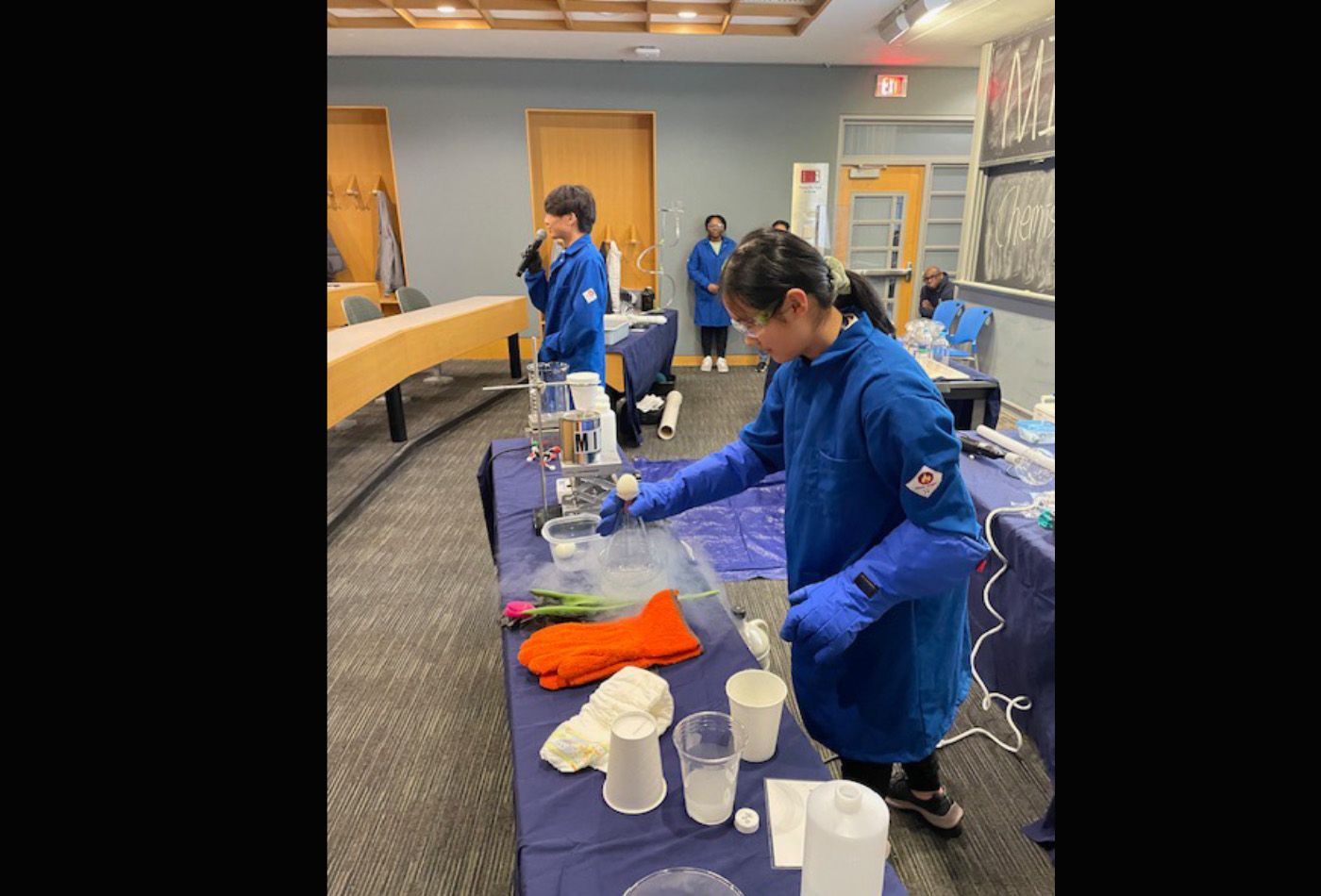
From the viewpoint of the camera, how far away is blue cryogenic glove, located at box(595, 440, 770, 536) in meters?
1.49

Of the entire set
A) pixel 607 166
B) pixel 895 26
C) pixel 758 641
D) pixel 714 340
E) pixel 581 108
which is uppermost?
pixel 895 26

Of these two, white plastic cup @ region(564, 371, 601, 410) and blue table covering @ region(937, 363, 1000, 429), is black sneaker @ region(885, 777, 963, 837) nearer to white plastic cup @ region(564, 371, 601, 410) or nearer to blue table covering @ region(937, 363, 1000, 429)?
white plastic cup @ region(564, 371, 601, 410)

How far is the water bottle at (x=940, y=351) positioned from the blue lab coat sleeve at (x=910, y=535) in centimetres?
290

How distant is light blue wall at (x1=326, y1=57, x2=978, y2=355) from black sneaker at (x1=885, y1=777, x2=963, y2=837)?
5989 millimetres

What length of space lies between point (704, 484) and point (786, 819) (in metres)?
0.74

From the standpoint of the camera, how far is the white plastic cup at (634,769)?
A: 35.3 inches

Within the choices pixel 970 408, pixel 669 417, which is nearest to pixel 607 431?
pixel 970 408

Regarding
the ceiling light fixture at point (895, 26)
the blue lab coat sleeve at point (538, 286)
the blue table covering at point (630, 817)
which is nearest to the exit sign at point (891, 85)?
the ceiling light fixture at point (895, 26)

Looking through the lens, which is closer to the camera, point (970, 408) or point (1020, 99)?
point (970, 408)

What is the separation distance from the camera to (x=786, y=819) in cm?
89

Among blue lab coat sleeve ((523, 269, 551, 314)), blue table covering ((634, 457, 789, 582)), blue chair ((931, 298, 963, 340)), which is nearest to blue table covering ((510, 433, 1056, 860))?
blue table covering ((634, 457, 789, 582))

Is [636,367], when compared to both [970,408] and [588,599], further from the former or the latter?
[588,599]

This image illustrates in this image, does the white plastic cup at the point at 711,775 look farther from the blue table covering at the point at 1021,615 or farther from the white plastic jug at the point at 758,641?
the blue table covering at the point at 1021,615
